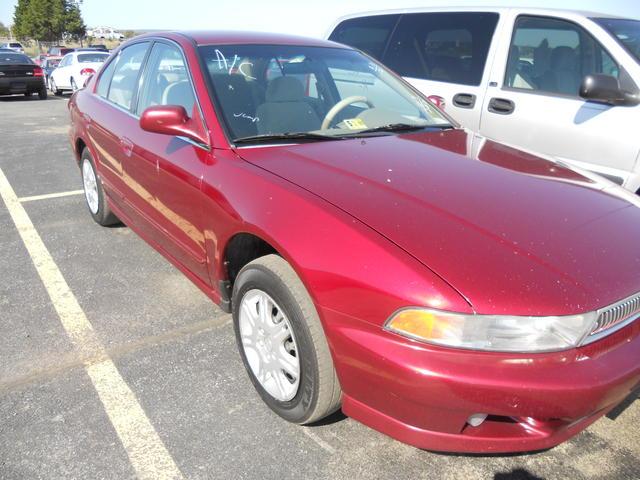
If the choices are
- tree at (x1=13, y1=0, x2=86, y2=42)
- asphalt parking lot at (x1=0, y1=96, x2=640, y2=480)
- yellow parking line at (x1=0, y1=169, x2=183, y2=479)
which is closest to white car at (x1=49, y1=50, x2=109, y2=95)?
yellow parking line at (x1=0, y1=169, x2=183, y2=479)

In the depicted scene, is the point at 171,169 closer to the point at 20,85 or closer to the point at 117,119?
the point at 117,119

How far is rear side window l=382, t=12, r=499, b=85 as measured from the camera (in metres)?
4.54

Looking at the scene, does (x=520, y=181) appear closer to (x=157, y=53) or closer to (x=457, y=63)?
(x=157, y=53)

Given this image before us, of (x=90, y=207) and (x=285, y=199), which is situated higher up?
(x=285, y=199)

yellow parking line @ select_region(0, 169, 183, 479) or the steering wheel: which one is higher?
the steering wheel

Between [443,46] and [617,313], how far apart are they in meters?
3.71

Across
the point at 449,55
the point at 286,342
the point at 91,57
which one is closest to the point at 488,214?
the point at 286,342

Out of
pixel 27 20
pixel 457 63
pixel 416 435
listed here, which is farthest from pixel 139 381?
pixel 27 20

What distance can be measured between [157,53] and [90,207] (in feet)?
6.26

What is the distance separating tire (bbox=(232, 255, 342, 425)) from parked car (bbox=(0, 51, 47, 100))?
50.1 feet

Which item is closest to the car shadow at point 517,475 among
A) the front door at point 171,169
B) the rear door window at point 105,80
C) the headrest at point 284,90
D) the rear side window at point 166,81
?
the front door at point 171,169

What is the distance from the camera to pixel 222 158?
249 cm

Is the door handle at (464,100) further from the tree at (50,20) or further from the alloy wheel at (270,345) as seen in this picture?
the tree at (50,20)

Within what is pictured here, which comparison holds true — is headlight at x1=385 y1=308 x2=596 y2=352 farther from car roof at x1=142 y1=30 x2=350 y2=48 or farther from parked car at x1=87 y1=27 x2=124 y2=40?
parked car at x1=87 y1=27 x2=124 y2=40
